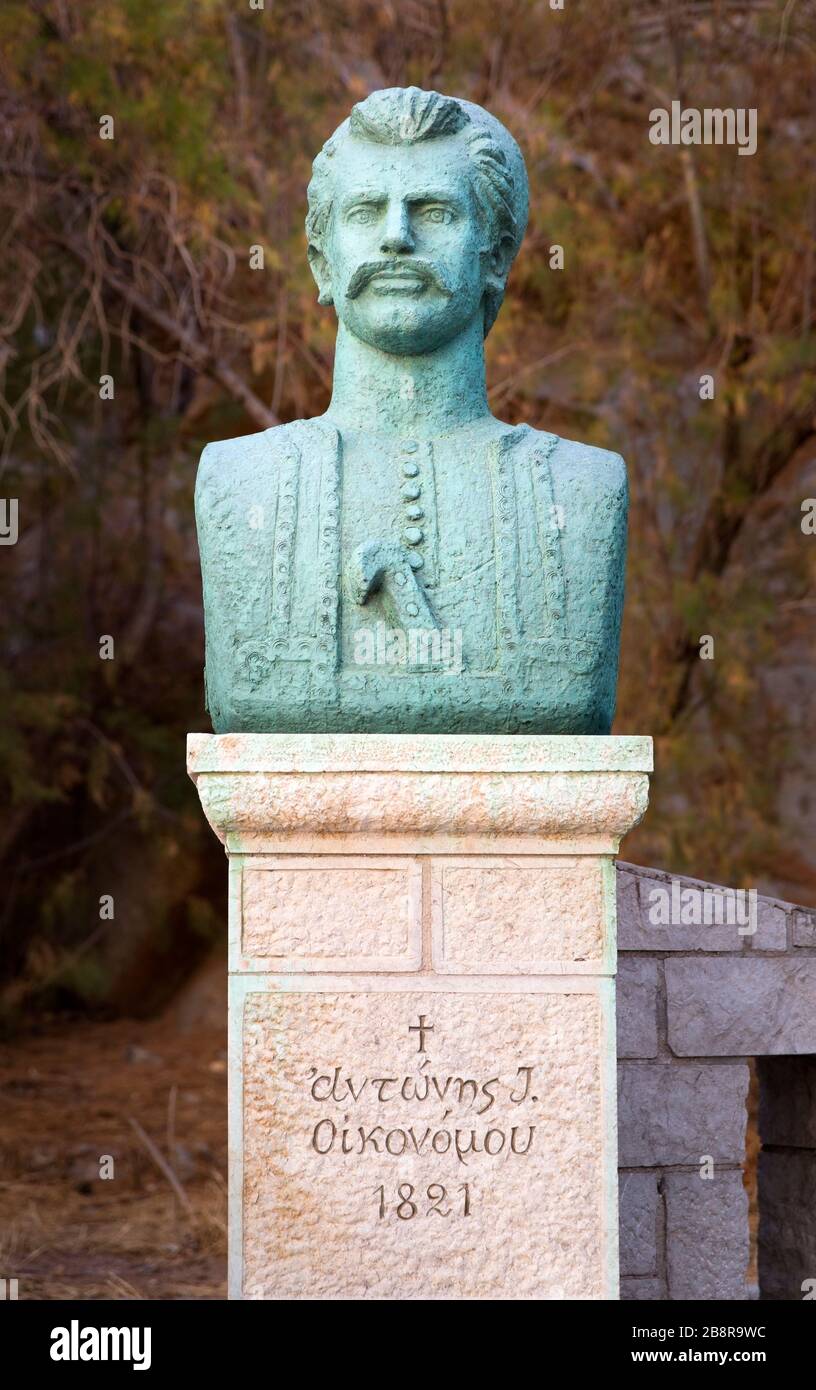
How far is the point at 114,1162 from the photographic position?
658 cm

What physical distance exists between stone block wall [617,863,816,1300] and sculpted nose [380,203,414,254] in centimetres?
148

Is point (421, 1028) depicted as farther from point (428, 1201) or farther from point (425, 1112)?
point (428, 1201)

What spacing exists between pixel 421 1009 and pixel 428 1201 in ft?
0.95

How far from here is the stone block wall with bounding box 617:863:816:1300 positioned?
404cm

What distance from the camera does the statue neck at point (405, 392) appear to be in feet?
10.8

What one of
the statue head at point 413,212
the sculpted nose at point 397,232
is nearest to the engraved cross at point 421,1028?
the statue head at point 413,212

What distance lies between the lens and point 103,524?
27.2ft

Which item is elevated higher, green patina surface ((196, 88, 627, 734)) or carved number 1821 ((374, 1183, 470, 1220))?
green patina surface ((196, 88, 627, 734))

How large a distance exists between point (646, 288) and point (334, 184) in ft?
12.7

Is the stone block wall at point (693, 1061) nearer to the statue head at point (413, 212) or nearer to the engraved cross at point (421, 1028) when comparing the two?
the engraved cross at point (421, 1028)

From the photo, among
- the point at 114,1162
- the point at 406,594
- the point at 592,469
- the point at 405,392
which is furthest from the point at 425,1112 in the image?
the point at 114,1162

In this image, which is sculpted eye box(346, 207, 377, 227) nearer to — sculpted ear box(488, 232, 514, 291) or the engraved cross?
sculpted ear box(488, 232, 514, 291)

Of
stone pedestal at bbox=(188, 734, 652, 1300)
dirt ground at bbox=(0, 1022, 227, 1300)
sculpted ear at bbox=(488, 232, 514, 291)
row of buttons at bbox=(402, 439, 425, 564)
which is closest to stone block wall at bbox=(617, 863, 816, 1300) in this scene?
stone pedestal at bbox=(188, 734, 652, 1300)

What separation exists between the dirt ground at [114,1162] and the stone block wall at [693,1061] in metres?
1.89
